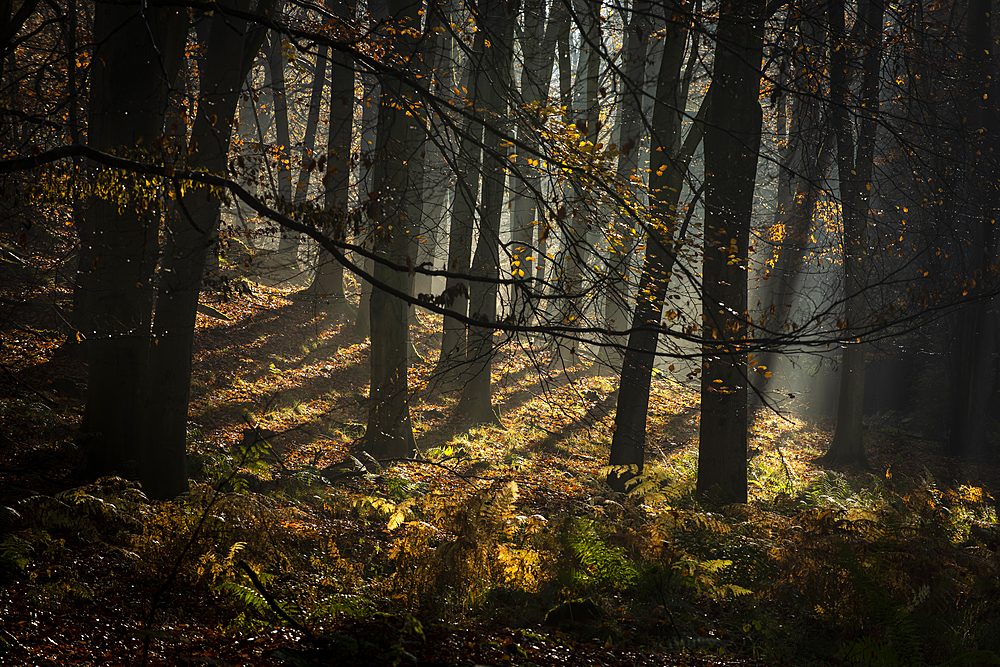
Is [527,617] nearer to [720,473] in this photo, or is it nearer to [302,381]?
[720,473]

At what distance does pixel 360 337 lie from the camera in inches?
655

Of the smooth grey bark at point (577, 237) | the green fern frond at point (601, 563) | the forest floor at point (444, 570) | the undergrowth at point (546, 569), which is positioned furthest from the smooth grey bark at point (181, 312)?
the green fern frond at point (601, 563)

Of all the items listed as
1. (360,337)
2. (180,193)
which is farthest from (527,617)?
(360,337)

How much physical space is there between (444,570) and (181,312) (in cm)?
372

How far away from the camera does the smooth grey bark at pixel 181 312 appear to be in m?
6.31

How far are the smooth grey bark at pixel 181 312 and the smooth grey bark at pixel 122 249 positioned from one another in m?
0.18

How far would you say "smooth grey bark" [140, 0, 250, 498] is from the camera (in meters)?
6.31

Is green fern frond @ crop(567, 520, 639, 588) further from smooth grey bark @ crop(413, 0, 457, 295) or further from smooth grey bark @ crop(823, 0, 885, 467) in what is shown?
smooth grey bark @ crop(823, 0, 885, 467)

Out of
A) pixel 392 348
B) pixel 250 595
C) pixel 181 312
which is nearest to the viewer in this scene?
pixel 250 595

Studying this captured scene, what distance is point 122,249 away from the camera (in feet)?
19.7

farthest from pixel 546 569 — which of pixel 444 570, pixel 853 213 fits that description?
pixel 853 213

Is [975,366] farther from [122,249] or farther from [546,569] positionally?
[122,249]

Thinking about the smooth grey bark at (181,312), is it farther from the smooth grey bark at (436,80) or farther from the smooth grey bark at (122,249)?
the smooth grey bark at (436,80)

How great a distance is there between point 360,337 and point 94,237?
35.2 feet
